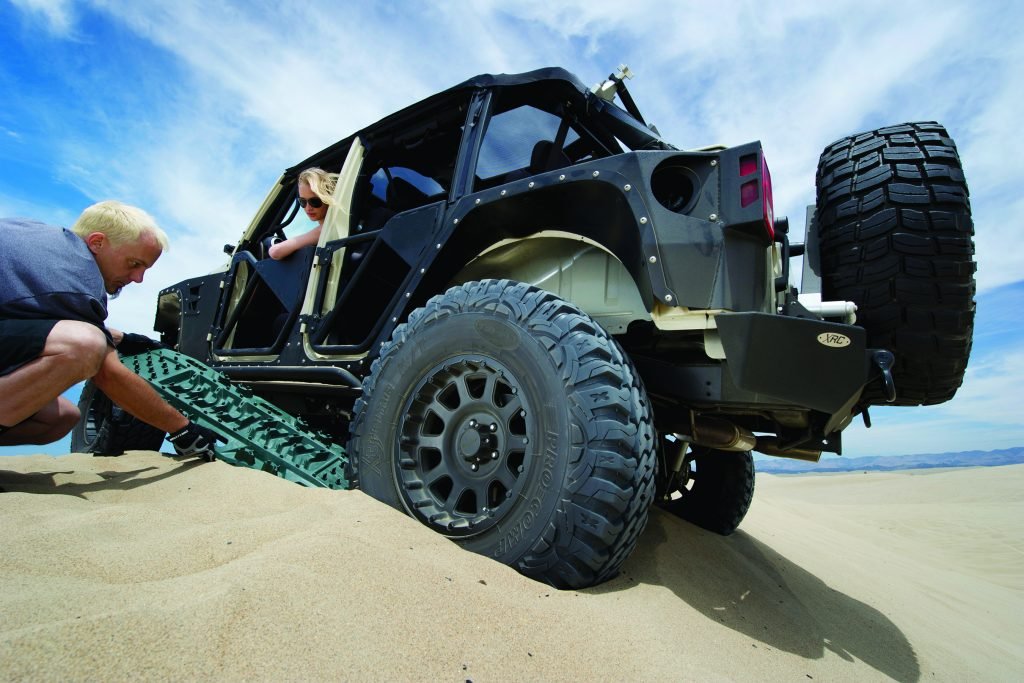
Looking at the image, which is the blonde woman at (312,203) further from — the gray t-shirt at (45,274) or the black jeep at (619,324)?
the gray t-shirt at (45,274)

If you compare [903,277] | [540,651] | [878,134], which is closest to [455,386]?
[540,651]

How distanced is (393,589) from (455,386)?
0.92 meters

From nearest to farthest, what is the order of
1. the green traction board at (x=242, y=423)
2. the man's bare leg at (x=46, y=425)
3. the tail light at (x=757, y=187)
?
the tail light at (x=757, y=187)
the man's bare leg at (x=46, y=425)
the green traction board at (x=242, y=423)

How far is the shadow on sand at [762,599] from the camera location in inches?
75.9

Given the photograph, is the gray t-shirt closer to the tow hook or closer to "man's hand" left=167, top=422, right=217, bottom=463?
"man's hand" left=167, top=422, right=217, bottom=463

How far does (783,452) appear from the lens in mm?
2648

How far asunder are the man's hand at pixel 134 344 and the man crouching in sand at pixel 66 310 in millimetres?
725

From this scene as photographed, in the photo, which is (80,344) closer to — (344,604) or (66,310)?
(66,310)

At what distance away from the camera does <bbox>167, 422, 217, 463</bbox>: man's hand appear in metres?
2.45

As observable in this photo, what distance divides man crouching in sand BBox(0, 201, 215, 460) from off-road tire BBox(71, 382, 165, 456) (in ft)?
4.48

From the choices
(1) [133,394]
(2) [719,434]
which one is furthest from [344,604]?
(1) [133,394]

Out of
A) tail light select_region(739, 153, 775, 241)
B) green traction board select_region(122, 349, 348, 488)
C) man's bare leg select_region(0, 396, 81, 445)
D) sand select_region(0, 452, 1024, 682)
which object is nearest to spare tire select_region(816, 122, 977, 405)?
tail light select_region(739, 153, 775, 241)

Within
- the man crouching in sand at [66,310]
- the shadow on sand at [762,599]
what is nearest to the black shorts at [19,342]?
the man crouching in sand at [66,310]

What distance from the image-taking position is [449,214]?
2551 mm
